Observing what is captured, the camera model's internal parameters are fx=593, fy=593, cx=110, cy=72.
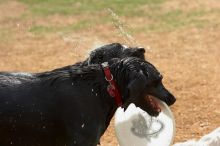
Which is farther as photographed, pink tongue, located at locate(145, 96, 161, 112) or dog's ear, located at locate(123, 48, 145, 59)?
pink tongue, located at locate(145, 96, 161, 112)

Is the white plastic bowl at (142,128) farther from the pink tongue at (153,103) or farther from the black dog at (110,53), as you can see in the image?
the black dog at (110,53)

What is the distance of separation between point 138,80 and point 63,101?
75cm

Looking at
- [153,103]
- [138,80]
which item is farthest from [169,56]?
[138,80]

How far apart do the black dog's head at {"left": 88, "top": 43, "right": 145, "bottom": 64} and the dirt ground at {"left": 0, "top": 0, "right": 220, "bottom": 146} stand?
7.10 feet

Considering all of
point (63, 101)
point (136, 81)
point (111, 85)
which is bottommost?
point (63, 101)

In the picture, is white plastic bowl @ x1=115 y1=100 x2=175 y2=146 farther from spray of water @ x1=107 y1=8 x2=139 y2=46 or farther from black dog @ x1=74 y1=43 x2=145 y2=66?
spray of water @ x1=107 y1=8 x2=139 y2=46

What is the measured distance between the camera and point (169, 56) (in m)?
11.8

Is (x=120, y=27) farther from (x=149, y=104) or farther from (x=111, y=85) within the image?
(x=111, y=85)

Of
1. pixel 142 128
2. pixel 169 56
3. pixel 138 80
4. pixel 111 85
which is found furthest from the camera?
pixel 169 56

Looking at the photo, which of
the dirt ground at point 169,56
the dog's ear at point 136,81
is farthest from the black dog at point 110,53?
the dirt ground at point 169,56

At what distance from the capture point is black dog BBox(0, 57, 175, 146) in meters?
5.62

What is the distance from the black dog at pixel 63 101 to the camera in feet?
18.4

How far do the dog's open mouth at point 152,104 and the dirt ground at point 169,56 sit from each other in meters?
2.09

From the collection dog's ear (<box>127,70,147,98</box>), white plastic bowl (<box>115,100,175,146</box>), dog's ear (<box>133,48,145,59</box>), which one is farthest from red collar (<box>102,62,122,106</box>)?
white plastic bowl (<box>115,100,175,146</box>)
